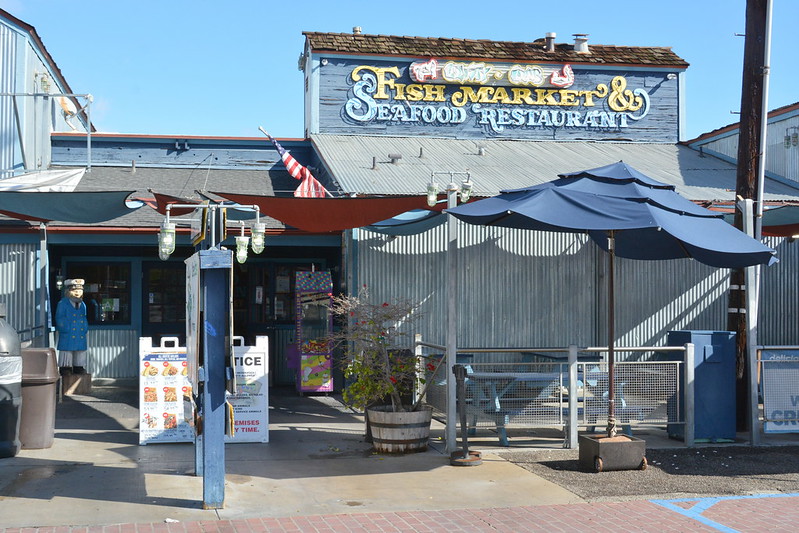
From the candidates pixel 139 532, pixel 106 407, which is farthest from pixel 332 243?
pixel 139 532

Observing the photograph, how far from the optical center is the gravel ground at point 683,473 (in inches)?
307

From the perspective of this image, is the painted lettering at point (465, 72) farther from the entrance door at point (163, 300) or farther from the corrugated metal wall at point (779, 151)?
the entrance door at point (163, 300)

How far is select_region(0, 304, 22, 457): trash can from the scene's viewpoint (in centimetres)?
880

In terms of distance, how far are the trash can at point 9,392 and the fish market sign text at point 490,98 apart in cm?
1006

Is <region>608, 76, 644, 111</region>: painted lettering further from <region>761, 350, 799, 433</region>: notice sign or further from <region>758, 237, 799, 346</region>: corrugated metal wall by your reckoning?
<region>761, 350, 799, 433</region>: notice sign

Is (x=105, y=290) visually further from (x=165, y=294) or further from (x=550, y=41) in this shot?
(x=550, y=41)

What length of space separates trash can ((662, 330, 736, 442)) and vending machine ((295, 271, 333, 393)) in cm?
555

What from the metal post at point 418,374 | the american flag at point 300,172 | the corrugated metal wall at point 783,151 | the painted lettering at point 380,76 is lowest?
the metal post at point 418,374

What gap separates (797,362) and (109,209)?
832cm

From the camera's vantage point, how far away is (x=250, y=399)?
977cm

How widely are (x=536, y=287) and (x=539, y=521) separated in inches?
270

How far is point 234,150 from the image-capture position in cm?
1692

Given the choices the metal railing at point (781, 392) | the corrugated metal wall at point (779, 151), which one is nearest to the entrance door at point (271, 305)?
the metal railing at point (781, 392)

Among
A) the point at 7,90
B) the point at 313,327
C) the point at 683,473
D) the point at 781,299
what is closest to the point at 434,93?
the point at 313,327
